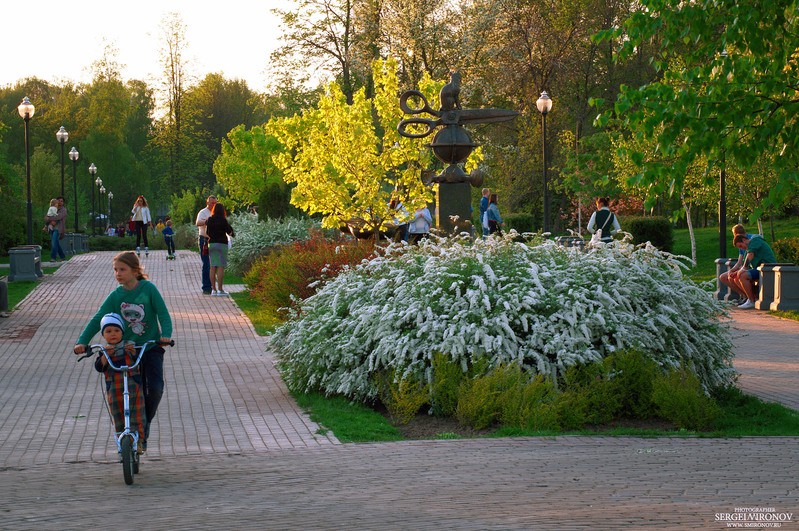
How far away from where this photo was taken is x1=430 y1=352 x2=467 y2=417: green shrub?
9.34 metres

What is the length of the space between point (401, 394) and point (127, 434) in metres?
3.11

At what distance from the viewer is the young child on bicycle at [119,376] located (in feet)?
23.6

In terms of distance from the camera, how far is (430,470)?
7125 mm

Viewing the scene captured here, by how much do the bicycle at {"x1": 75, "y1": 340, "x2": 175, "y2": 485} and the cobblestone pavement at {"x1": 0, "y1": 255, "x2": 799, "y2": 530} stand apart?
0.44 ft

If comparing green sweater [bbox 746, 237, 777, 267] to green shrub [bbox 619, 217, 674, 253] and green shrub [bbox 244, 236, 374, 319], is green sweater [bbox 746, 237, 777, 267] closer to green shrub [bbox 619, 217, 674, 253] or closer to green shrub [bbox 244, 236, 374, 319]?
green shrub [bbox 244, 236, 374, 319]

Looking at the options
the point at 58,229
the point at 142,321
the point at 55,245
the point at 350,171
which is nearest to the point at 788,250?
the point at 350,171

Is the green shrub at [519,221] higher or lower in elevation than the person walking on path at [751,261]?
higher

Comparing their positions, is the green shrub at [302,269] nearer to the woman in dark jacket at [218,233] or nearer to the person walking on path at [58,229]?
the woman in dark jacket at [218,233]

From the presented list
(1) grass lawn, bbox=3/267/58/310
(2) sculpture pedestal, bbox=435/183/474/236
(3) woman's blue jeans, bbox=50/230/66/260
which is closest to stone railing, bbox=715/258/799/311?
(2) sculpture pedestal, bbox=435/183/474/236

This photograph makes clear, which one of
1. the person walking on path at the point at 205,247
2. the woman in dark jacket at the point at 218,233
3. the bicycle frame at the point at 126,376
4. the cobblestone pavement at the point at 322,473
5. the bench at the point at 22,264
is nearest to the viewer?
the cobblestone pavement at the point at 322,473

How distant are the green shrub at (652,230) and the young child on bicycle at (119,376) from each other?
25.6 meters

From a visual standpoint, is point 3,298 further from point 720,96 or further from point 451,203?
point 720,96

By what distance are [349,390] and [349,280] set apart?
1.71 meters

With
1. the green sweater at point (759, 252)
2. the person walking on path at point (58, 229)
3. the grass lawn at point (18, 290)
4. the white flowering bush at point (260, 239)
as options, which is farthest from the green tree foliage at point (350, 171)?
the person walking on path at point (58, 229)
